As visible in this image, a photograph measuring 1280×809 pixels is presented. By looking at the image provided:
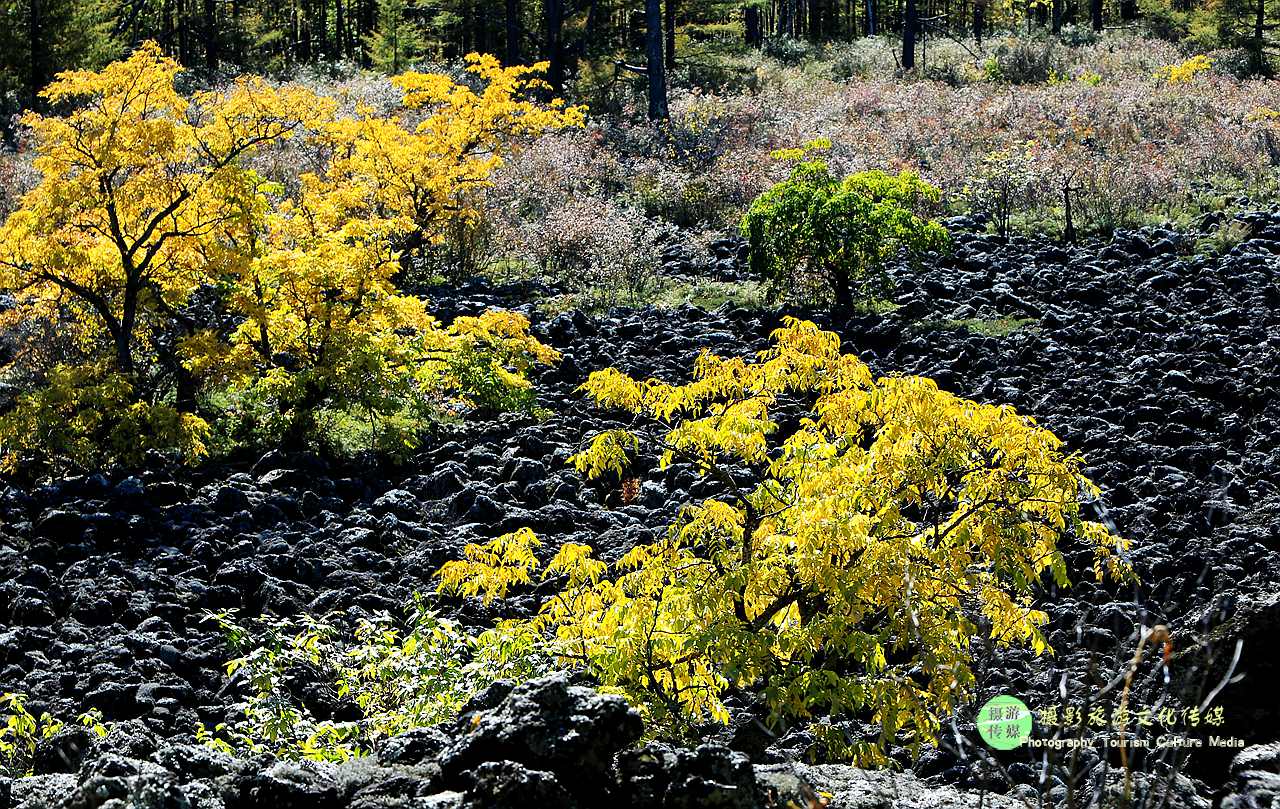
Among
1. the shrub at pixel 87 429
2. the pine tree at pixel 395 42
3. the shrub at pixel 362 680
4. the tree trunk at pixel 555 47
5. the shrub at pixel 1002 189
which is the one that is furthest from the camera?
the pine tree at pixel 395 42

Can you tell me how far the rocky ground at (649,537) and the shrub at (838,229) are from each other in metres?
0.67

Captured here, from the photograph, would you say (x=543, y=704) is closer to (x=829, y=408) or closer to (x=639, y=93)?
(x=829, y=408)

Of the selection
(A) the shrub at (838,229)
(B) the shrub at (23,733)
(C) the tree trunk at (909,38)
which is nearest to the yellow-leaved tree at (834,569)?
(B) the shrub at (23,733)

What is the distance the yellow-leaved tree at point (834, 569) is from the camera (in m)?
5.89

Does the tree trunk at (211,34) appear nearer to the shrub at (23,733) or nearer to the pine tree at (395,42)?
the pine tree at (395,42)

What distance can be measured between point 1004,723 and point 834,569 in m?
0.98

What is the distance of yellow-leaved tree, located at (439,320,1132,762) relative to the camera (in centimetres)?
589

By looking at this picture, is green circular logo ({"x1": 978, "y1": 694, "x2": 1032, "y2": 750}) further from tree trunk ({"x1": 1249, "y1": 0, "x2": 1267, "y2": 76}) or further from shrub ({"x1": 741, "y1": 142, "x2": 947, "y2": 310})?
tree trunk ({"x1": 1249, "y1": 0, "x2": 1267, "y2": 76})

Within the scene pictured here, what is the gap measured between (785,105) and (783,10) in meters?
28.8

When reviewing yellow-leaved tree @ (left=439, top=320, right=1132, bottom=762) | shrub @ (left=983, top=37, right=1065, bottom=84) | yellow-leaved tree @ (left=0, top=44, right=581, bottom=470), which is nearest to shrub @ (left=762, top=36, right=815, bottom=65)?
shrub @ (left=983, top=37, right=1065, bottom=84)

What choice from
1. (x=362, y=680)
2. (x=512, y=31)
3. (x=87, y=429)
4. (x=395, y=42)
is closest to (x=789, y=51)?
(x=512, y=31)

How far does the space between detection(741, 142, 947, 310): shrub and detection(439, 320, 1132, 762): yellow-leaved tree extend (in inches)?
336

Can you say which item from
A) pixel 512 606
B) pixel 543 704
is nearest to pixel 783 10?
pixel 512 606

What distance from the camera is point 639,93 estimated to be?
105 ft
